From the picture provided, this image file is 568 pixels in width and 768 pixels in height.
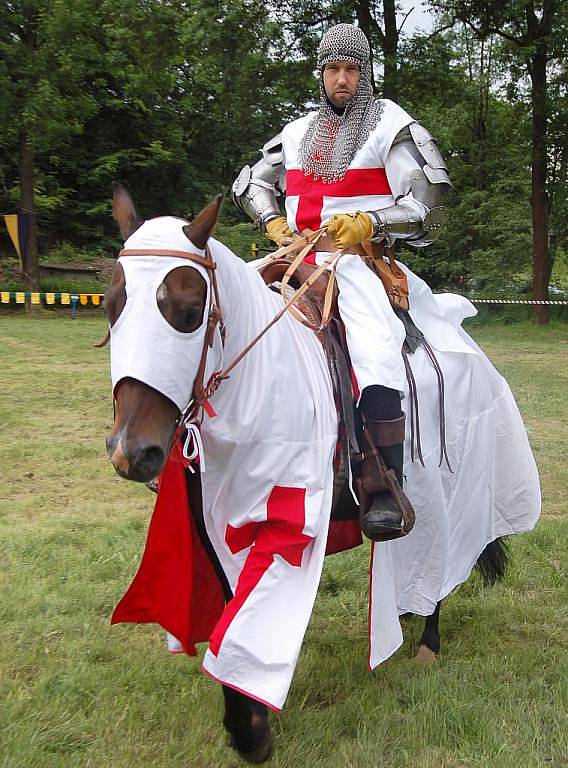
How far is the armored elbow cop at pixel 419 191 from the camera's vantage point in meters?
3.03

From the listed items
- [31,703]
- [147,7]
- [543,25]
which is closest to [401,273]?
[31,703]

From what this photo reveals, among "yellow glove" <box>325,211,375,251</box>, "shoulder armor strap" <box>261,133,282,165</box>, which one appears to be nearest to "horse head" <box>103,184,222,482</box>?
"yellow glove" <box>325,211,375,251</box>

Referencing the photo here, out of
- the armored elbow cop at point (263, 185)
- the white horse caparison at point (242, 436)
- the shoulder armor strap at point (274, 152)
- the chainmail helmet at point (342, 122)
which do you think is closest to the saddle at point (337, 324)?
the white horse caparison at point (242, 436)

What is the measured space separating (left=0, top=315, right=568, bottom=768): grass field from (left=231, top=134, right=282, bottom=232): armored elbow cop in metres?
1.97

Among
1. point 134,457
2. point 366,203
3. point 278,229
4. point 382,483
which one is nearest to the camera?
point 134,457

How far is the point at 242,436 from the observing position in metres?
→ 2.35

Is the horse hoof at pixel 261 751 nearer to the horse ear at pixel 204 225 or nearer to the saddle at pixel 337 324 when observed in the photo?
the saddle at pixel 337 324

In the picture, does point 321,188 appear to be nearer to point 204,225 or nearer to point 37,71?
point 204,225

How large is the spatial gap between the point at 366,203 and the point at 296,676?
1.99 m

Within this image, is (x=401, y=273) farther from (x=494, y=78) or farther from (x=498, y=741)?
(x=494, y=78)

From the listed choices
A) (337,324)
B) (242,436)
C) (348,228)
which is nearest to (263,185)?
(348,228)

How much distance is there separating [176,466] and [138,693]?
3.47 feet

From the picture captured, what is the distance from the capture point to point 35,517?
5.15 metres

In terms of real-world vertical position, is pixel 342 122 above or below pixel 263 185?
above
